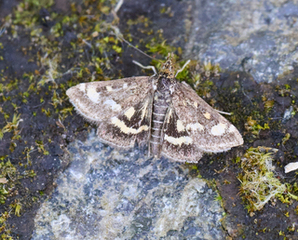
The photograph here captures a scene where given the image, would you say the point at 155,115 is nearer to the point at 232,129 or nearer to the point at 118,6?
the point at 232,129

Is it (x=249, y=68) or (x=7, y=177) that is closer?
(x=7, y=177)

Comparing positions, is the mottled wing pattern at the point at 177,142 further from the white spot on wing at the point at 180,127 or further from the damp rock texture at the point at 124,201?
the damp rock texture at the point at 124,201

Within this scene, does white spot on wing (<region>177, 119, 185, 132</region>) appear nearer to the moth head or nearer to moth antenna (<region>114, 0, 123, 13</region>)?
the moth head

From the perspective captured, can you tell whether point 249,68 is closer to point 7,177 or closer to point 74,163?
point 74,163

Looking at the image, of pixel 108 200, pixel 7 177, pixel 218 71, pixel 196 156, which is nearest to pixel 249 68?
pixel 218 71

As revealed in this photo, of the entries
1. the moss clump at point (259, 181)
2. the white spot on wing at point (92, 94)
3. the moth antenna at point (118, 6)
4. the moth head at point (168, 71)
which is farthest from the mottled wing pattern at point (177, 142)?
the moth antenna at point (118, 6)

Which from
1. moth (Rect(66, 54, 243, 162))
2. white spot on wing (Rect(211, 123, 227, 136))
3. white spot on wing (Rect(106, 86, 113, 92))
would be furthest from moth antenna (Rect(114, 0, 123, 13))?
white spot on wing (Rect(211, 123, 227, 136))

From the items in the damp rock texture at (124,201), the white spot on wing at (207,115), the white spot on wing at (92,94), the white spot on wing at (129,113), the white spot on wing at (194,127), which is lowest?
the damp rock texture at (124,201)

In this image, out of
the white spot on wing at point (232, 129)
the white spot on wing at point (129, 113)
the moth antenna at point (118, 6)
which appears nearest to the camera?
the white spot on wing at point (232, 129)

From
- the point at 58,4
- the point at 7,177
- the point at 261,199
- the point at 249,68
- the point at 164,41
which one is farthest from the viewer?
the point at 58,4
